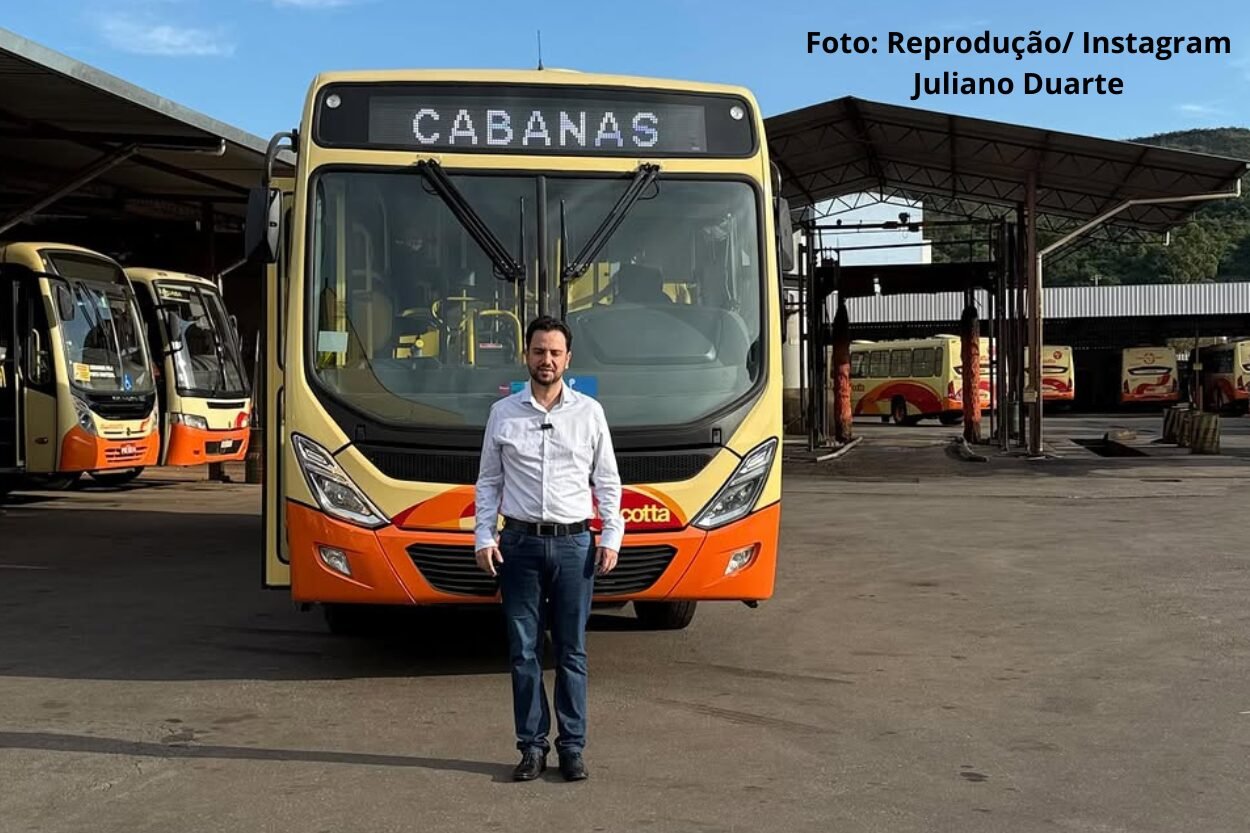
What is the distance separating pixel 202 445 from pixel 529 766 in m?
15.3

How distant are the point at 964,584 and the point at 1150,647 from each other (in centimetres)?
273

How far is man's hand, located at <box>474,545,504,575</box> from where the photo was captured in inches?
223

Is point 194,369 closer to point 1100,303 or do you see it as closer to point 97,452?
point 97,452

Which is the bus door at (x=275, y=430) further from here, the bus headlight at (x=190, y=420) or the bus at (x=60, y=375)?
the bus headlight at (x=190, y=420)

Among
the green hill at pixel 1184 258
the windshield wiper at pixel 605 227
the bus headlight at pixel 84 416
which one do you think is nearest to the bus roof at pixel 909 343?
the bus headlight at pixel 84 416

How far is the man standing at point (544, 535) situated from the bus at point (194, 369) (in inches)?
573

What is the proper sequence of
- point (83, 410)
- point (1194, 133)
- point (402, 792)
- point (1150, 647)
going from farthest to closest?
1. point (1194, 133)
2. point (83, 410)
3. point (1150, 647)
4. point (402, 792)

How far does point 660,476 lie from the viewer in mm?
7180

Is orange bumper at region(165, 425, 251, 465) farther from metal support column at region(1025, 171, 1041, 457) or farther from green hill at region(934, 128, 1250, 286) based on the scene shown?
green hill at region(934, 128, 1250, 286)

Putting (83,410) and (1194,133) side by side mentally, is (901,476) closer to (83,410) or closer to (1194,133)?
(83,410)

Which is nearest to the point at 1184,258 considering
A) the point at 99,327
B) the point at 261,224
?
the point at 99,327

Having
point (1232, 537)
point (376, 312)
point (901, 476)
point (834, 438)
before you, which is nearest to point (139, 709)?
point (376, 312)

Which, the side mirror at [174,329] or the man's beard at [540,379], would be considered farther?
the side mirror at [174,329]

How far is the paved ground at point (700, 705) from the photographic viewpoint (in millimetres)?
5395
